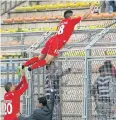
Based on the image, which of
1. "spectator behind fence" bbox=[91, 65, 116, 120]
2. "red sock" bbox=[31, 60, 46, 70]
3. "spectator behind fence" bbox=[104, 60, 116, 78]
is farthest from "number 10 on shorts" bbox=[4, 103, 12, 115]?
"spectator behind fence" bbox=[104, 60, 116, 78]

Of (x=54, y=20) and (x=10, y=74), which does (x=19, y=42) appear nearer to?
(x=10, y=74)

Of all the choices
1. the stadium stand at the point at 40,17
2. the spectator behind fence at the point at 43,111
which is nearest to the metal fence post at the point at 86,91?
the spectator behind fence at the point at 43,111

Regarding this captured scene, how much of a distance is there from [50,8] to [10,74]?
714cm

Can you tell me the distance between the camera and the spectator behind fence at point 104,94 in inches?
365

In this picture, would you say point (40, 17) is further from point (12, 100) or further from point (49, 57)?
point (49, 57)

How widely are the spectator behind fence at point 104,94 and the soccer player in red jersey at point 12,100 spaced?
1.44 m

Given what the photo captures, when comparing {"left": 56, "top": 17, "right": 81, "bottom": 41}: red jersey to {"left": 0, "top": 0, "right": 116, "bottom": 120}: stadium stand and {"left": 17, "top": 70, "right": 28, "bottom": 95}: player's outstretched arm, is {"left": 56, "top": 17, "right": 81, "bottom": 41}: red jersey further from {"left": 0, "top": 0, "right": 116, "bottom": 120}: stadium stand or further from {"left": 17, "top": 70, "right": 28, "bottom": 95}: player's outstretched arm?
{"left": 0, "top": 0, "right": 116, "bottom": 120}: stadium stand

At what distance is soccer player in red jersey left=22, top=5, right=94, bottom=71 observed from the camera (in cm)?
982

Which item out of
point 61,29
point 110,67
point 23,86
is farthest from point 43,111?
point 61,29

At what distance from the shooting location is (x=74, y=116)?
9891mm

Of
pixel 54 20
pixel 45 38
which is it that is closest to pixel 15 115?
pixel 45 38

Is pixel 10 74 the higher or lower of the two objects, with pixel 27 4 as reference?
lower

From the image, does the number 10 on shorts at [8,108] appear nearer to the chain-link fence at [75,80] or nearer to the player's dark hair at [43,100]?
the chain-link fence at [75,80]

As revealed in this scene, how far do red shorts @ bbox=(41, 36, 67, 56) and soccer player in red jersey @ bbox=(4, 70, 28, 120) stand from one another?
2.14 ft
